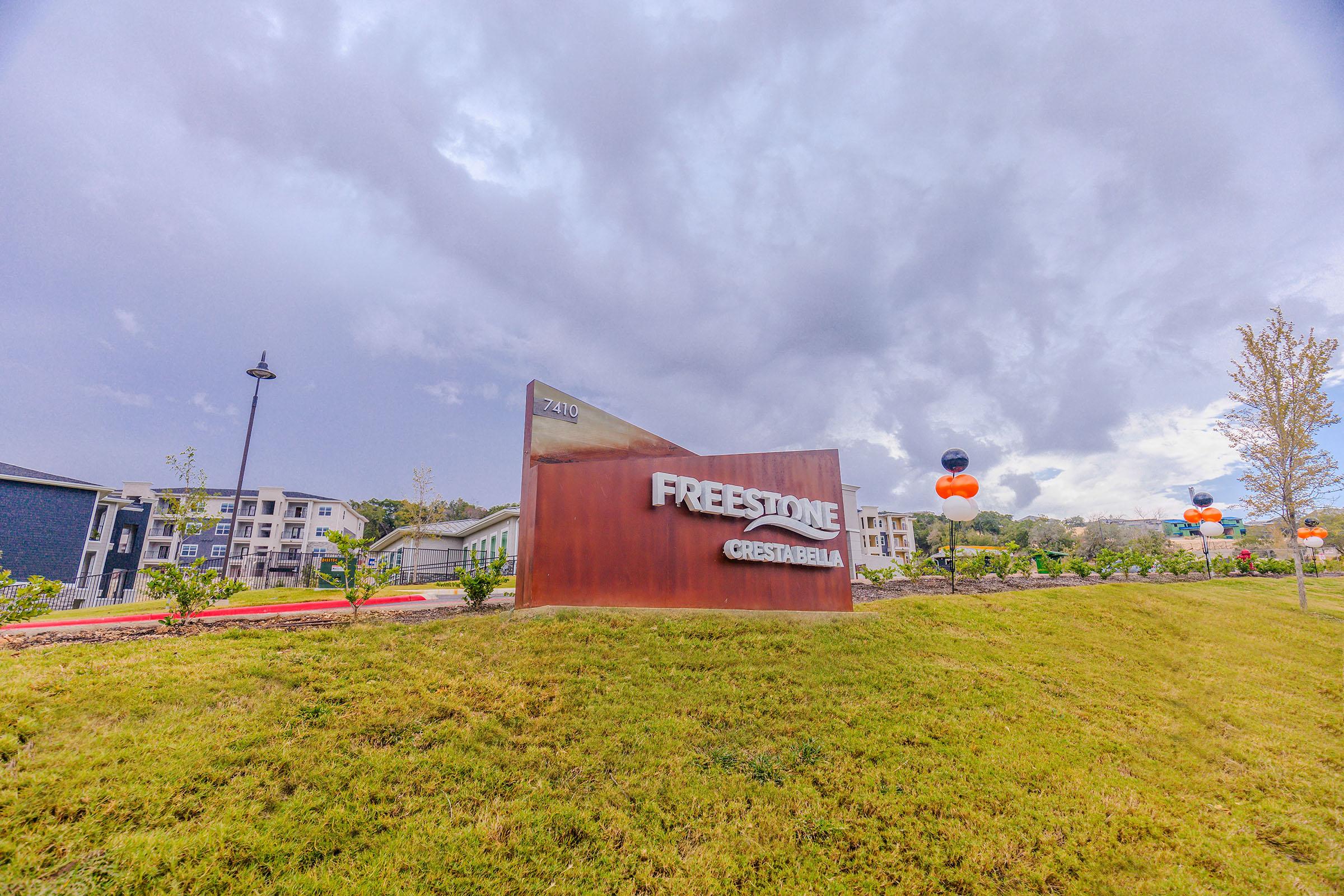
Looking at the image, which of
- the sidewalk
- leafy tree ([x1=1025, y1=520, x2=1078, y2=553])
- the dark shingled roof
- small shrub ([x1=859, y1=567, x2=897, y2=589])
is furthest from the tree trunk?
the dark shingled roof

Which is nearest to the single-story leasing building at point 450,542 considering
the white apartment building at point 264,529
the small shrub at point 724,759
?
the white apartment building at point 264,529

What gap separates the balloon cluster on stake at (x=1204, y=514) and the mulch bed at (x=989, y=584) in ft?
7.00

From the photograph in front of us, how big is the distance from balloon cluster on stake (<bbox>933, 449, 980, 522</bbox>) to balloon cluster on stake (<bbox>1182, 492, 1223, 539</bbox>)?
580 inches

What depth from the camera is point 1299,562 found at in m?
→ 15.0

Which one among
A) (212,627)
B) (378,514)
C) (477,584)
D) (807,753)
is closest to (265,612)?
(212,627)

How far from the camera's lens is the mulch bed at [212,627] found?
7328 mm

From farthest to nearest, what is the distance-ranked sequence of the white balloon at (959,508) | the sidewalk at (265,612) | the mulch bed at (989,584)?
the mulch bed at (989,584) < the white balloon at (959,508) < the sidewalk at (265,612)

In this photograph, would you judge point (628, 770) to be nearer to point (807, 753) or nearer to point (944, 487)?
point (807, 753)

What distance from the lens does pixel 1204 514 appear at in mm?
20797

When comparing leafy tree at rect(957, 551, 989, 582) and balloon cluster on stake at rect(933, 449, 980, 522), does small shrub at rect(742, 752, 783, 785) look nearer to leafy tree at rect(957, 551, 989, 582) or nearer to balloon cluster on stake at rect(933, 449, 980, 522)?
balloon cluster on stake at rect(933, 449, 980, 522)

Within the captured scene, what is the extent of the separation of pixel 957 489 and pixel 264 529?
5085 cm

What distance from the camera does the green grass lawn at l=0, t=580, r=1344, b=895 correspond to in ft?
12.2

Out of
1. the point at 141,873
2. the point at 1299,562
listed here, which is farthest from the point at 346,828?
the point at 1299,562

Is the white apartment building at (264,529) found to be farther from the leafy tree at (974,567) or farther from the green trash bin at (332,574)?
the leafy tree at (974,567)
